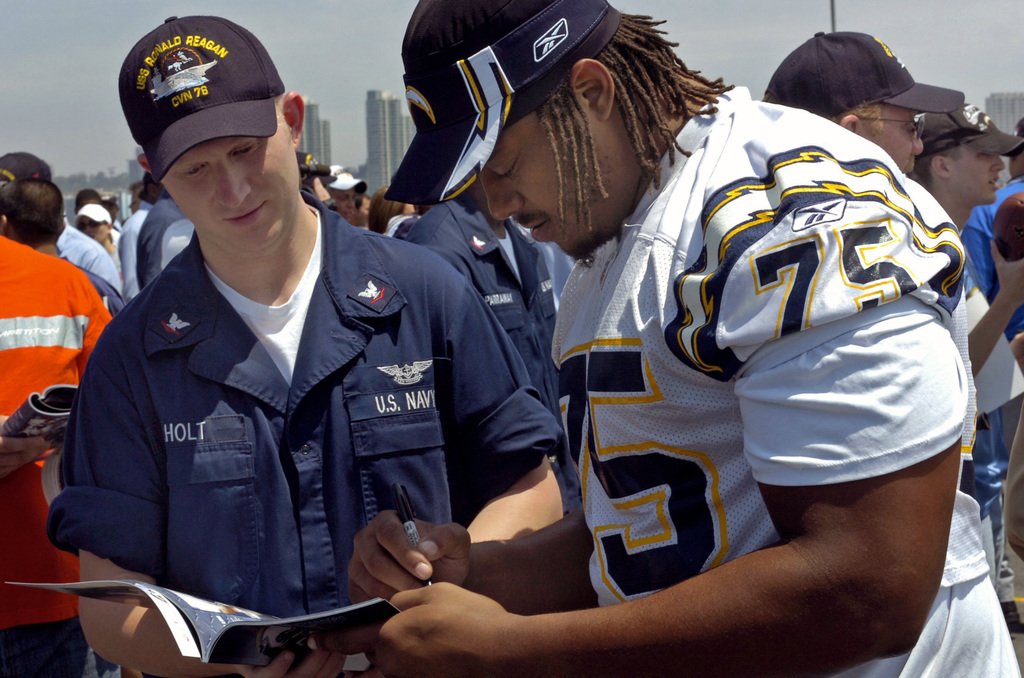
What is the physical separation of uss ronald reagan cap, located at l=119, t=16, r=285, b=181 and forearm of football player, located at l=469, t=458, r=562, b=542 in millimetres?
894

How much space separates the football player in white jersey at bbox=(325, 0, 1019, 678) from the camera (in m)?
1.03

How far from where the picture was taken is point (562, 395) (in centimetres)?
148

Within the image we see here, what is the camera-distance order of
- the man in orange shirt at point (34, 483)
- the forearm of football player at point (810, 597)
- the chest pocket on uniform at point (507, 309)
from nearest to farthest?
the forearm of football player at point (810, 597) < the man in orange shirt at point (34, 483) < the chest pocket on uniform at point (507, 309)

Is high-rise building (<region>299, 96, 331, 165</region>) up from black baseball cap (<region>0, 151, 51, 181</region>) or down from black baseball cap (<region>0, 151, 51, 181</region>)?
down

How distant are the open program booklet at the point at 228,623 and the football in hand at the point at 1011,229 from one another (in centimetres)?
307

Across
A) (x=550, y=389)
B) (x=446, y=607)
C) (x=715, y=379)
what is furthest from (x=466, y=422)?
(x=550, y=389)

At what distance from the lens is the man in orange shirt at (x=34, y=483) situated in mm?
2883

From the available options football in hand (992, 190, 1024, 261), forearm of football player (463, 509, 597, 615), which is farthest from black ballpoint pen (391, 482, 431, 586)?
football in hand (992, 190, 1024, 261)

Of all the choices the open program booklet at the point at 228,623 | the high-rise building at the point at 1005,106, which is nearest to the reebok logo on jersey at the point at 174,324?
the open program booklet at the point at 228,623

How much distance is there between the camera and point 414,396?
1.97m

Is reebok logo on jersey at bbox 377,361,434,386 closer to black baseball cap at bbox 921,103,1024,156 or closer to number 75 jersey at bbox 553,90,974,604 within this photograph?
number 75 jersey at bbox 553,90,974,604

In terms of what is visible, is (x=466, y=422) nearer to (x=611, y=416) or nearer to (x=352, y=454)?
(x=352, y=454)

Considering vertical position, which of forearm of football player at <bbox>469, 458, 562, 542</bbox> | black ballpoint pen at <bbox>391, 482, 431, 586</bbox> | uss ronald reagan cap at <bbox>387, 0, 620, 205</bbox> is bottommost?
forearm of football player at <bbox>469, 458, 562, 542</bbox>

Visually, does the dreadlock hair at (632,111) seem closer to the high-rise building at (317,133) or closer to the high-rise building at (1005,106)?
the high-rise building at (317,133)
